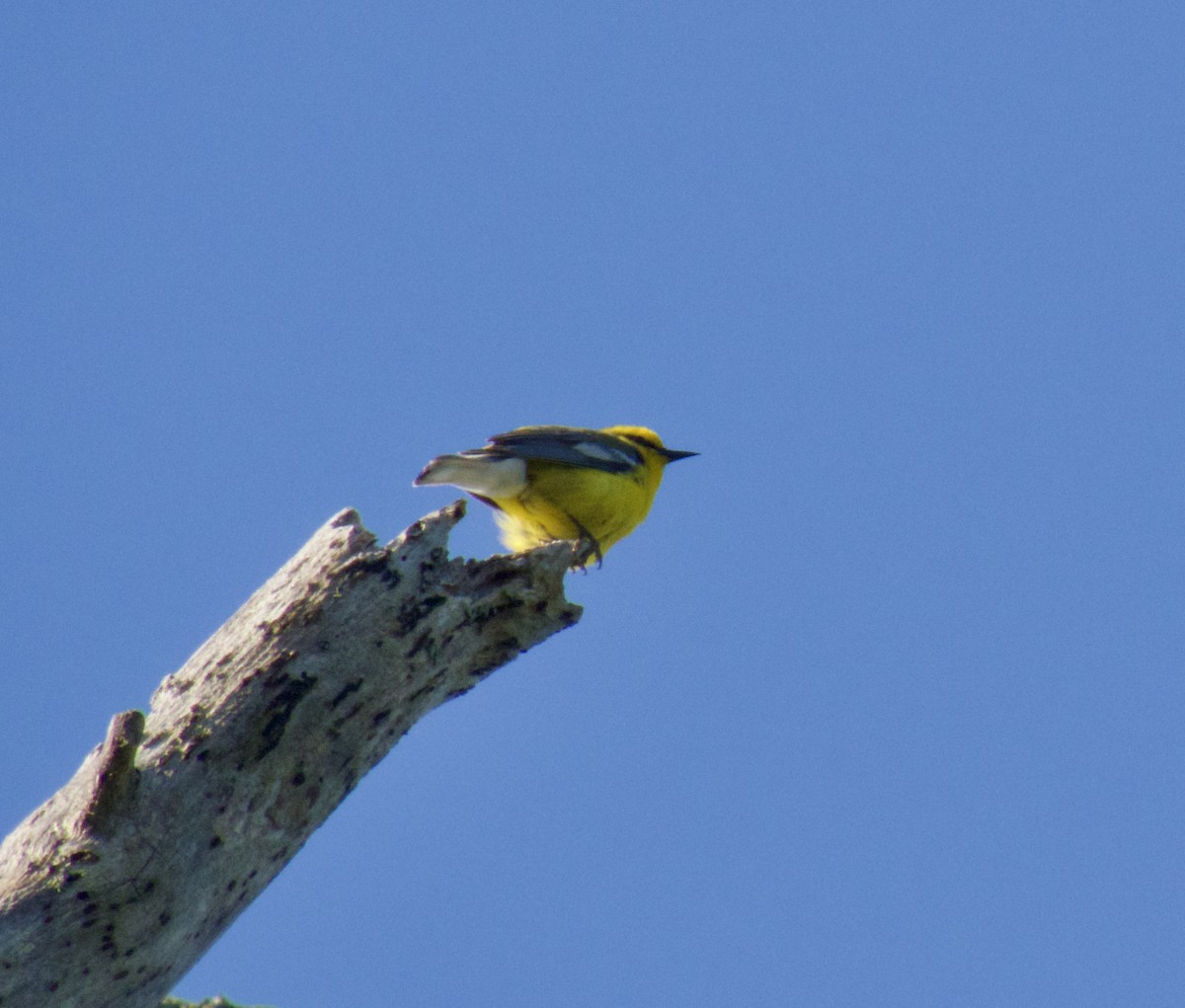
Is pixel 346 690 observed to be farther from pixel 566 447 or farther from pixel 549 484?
pixel 566 447

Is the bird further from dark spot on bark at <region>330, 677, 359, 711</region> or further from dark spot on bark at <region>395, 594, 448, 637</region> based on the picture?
dark spot on bark at <region>330, 677, 359, 711</region>

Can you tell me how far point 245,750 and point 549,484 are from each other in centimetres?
402

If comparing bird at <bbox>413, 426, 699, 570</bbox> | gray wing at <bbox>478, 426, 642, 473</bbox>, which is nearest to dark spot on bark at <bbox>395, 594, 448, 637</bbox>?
bird at <bbox>413, 426, 699, 570</bbox>

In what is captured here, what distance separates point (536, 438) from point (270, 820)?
4276mm

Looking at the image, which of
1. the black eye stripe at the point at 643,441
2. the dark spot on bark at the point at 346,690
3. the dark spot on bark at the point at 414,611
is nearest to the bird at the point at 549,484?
the black eye stripe at the point at 643,441

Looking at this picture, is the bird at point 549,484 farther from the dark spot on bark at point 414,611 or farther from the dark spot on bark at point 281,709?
the dark spot on bark at point 281,709

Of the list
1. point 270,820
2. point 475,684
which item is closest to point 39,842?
point 270,820

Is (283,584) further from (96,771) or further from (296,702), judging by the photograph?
(96,771)

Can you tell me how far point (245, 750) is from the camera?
15.3ft

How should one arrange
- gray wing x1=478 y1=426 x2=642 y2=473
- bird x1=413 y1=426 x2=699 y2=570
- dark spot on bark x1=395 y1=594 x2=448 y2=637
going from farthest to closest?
gray wing x1=478 y1=426 x2=642 y2=473, bird x1=413 y1=426 x2=699 y2=570, dark spot on bark x1=395 y1=594 x2=448 y2=637

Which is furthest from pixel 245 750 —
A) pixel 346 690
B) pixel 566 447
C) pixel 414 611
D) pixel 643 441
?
pixel 643 441

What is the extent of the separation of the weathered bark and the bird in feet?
9.26

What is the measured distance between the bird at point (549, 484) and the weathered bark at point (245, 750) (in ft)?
9.26

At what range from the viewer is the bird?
8.25m
